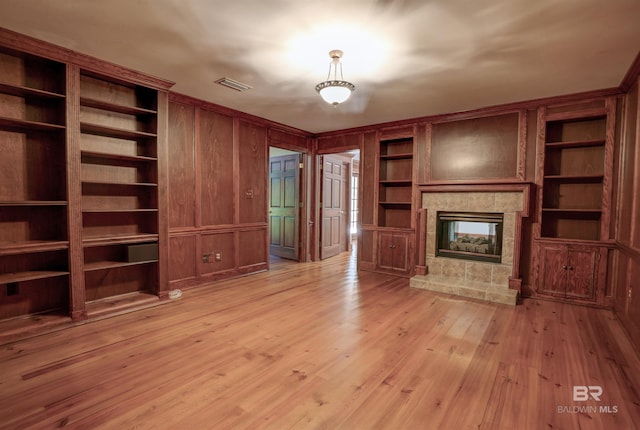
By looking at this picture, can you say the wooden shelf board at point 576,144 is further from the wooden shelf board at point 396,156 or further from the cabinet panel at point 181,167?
the cabinet panel at point 181,167

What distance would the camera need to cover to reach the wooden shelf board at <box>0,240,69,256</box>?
2607mm

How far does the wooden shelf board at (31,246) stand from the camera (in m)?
2.61

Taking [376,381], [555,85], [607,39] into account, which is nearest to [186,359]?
[376,381]

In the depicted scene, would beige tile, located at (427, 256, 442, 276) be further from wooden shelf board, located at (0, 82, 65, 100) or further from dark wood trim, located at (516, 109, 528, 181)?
wooden shelf board, located at (0, 82, 65, 100)

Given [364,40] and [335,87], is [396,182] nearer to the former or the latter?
[335,87]

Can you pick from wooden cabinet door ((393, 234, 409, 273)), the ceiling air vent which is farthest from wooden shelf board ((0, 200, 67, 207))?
wooden cabinet door ((393, 234, 409, 273))

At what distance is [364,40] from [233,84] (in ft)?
5.44

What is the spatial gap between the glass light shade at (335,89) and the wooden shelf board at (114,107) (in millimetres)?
1999

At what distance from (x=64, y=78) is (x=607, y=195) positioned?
5.86 m

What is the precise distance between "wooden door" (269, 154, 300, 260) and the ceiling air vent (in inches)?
103

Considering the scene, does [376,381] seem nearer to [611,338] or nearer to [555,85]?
[611,338]

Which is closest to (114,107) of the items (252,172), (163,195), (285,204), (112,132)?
(112,132)

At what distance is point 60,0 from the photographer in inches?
83.4

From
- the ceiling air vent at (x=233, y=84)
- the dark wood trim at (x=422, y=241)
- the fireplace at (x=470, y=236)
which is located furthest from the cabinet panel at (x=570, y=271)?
the ceiling air vent at (x=233, y=84)
